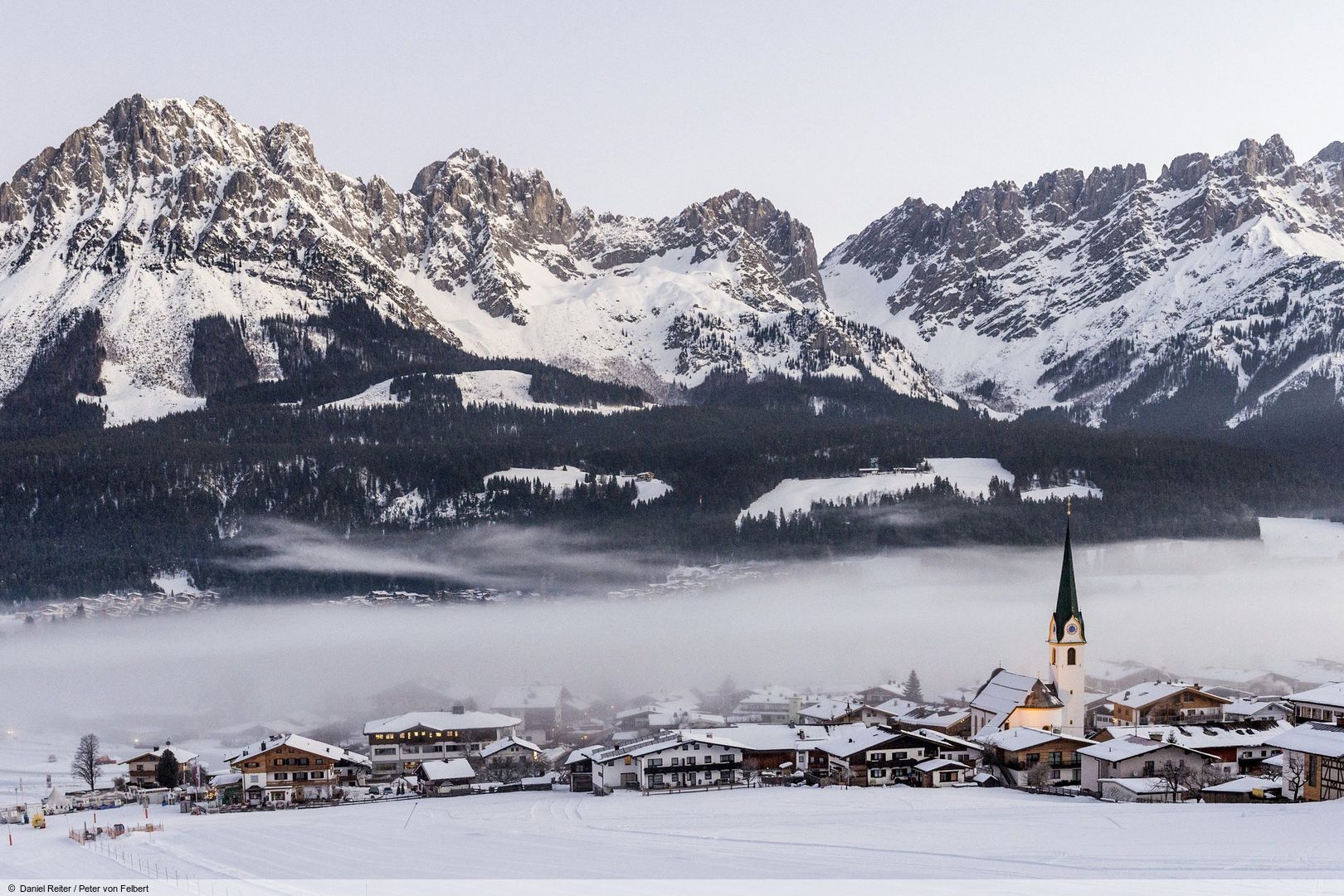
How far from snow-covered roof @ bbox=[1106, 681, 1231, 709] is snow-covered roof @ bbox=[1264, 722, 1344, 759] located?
41.6 meters

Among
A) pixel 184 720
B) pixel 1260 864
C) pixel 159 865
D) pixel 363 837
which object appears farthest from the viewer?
pixel 184 720

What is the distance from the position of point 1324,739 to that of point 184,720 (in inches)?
4951

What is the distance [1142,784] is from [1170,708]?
155ft

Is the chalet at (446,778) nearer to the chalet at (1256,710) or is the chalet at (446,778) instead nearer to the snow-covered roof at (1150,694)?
the snow-covered roof at (1150,694)

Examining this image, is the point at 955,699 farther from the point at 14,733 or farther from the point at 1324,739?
the point at 14,733

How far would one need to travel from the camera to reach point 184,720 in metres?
190

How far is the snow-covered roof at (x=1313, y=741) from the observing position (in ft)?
344

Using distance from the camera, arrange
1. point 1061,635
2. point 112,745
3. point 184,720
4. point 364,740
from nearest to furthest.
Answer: point 1061,635 < point 364,740 < point 112,745 < point 184,720

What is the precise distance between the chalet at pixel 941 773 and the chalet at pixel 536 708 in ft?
179

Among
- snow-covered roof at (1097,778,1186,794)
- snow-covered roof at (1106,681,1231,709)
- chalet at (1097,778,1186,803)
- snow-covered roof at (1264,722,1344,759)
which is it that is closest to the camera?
snow-covered roof at (1264,722,1344,759)

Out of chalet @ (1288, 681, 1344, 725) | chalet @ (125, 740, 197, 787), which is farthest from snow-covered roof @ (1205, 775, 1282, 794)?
chalet @ (125, 740, 197, 787)

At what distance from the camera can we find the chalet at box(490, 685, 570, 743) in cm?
17362

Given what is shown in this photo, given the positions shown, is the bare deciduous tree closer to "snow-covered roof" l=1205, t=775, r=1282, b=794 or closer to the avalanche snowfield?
the avalanche snowfield

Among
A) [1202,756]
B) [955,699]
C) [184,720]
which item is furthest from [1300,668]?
[184,720]
